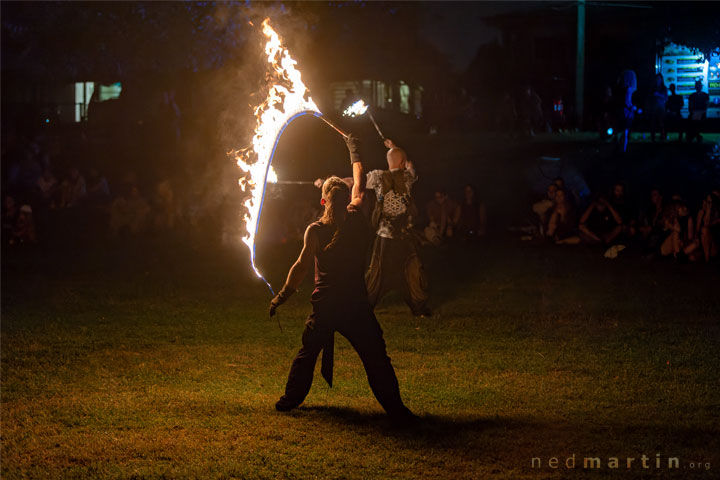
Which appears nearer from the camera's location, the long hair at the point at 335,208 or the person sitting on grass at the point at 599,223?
the long hair at the point at 335,208

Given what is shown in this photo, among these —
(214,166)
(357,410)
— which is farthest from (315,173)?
(357,410)

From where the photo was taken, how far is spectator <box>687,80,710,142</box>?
67.3 ft

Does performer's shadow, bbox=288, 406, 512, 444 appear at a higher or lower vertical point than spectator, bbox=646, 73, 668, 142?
lower

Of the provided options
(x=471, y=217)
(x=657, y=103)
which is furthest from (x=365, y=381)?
(x=657, y=103)

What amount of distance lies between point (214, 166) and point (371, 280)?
13.6m

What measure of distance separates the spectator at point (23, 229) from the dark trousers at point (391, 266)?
10.2 m

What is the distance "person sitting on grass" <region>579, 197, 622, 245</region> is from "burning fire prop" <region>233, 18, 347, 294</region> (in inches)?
387

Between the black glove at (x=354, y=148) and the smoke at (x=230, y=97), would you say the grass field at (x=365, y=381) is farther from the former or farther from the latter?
the smoke at (x=230, y=97)

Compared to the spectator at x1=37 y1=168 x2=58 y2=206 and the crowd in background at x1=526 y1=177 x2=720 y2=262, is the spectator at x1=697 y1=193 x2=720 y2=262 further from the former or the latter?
the spectator at x1=37 y1=168 x2=58 y2=206

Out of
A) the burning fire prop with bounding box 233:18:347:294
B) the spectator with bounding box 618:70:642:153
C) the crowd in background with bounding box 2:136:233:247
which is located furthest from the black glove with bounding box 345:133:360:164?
the spectator with bounding box 618:70:642:153

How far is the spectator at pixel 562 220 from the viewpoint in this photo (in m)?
16.4

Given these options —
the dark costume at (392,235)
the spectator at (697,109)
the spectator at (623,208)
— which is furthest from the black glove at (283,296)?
the spectator at (697,109)

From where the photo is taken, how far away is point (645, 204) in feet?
63.1

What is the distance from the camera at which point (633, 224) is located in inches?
610
